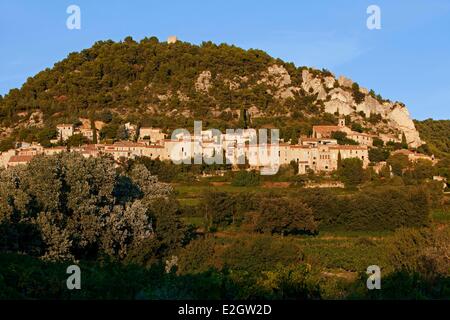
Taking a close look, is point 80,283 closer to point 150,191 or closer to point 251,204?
point 150,191

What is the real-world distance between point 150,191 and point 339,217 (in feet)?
43.3

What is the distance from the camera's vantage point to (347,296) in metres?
11.5

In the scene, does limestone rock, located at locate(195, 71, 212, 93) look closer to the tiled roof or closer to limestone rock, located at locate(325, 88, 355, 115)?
limestone rock, located at locate(325, 88, 355, 115)

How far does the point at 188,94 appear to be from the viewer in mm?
88500

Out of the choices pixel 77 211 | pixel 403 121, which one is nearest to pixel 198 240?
pixel 77 211

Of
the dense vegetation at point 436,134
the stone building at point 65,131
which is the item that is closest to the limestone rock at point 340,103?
the dense vegetation at point 436,134

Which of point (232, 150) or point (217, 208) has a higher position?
point (232, 150)

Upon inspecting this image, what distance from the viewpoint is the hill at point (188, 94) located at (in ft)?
265

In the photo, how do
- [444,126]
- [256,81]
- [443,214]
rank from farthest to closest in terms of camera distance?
[444,126] < [256,81] < [443,214]

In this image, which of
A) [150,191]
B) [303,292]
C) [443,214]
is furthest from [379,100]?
[303,292]

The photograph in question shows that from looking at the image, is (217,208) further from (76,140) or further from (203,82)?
(203,82)

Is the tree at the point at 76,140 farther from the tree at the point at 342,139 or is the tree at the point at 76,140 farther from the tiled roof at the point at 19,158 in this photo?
the tree at the point at 342,139

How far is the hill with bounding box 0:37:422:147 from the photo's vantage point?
8088 centimetres
